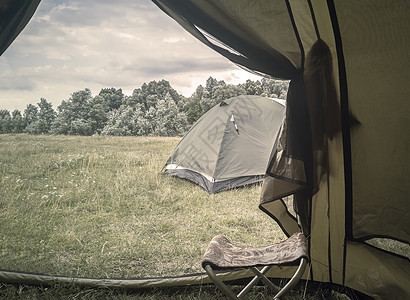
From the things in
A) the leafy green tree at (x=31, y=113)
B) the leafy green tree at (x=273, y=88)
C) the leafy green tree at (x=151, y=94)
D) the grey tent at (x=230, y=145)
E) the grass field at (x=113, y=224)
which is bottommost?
the grass field at (x=113, y=224)

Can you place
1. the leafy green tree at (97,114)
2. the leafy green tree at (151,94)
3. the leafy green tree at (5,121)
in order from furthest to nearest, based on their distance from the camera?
1. the leafy green tree at (151,94)
2. the leafy green tree at (97,114)
3. the leafy green tree at (5,121)

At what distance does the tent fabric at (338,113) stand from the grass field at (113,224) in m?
0.52

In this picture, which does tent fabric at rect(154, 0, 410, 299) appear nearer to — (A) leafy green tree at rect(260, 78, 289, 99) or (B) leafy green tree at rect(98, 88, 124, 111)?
(A) leafy green tree at rect(260, 78, 289, 99)

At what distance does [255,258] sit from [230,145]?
2.66 m

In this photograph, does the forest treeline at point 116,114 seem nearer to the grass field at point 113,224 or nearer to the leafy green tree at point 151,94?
the leafy green tree at point 151,94

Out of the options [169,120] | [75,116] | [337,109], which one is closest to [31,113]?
[75,116]

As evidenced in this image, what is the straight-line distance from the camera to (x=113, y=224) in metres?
2.96

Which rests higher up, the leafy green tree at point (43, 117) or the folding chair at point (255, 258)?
the leafy green tree at point (43, 117)

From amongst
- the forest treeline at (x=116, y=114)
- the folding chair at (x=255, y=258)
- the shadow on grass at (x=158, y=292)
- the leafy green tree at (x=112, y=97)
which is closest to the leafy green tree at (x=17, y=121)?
the forest treeline at (x=116, y=114)

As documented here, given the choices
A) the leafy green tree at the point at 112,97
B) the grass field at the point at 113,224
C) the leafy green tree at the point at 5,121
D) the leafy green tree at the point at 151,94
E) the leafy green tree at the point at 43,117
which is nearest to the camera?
the grass field at the point at 113,224

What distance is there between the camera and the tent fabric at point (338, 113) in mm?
1394

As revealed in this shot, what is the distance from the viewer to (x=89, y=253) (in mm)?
2391

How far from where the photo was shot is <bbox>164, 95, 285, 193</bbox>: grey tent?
13.1 feet

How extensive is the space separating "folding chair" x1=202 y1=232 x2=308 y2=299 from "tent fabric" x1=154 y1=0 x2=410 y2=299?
0.21 metres
